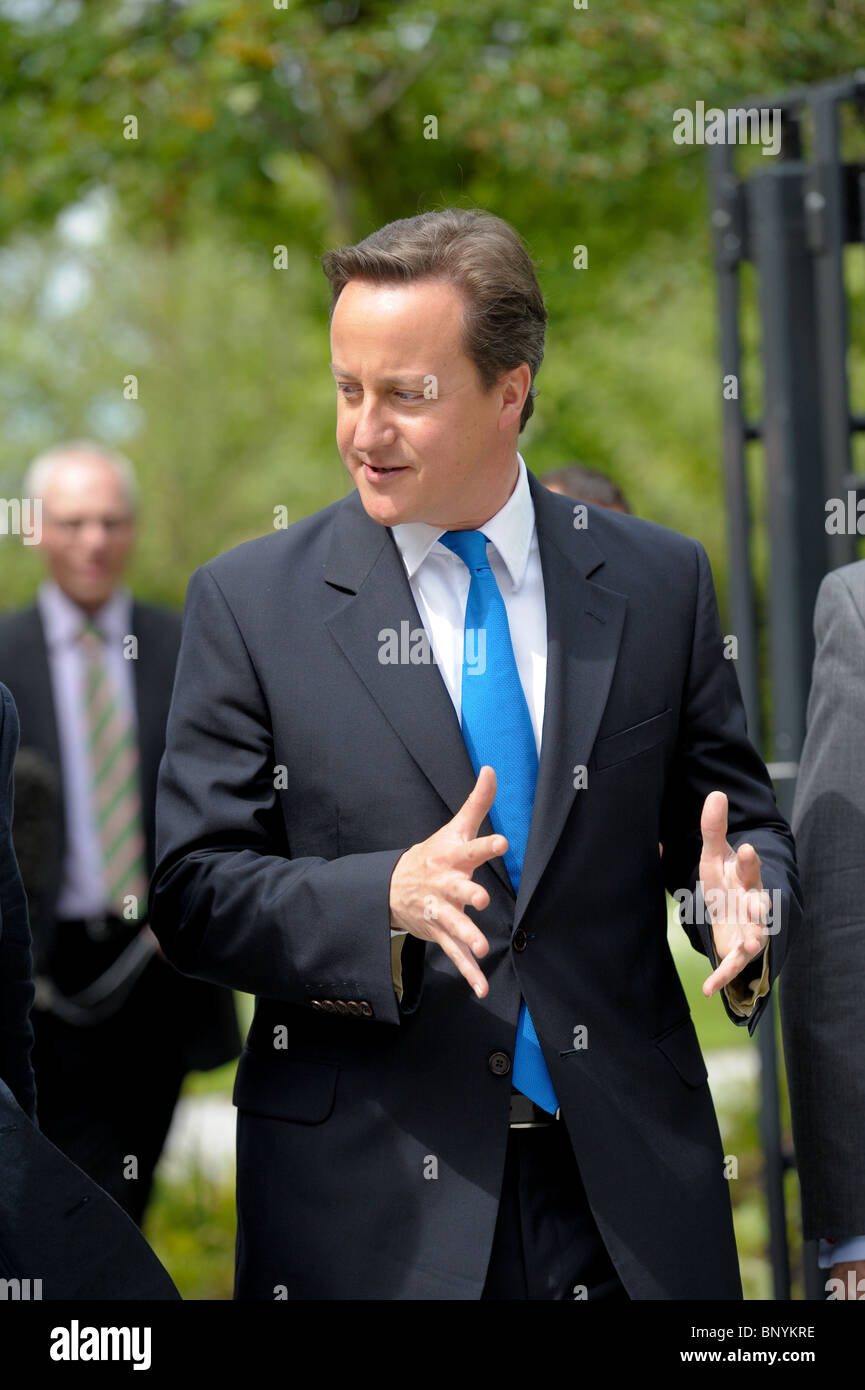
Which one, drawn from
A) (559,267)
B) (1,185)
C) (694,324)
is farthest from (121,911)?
(694,324)

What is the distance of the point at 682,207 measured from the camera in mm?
11312

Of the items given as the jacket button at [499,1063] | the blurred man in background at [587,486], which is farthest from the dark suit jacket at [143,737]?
the jacket button at [499,1063]

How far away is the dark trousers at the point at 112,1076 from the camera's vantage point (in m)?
4.67

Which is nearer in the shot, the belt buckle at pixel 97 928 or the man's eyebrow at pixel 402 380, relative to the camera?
the man's eyebrow at pixel 402 380

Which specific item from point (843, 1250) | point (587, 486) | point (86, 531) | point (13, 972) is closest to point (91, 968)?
point (86, 531)

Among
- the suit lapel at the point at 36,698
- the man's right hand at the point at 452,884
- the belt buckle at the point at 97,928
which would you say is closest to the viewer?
the man's right hand at the point at 452,884

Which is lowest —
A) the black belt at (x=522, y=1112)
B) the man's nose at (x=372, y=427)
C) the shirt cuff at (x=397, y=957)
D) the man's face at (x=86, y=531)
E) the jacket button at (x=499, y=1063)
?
the black belt at (x=522, y=1112)

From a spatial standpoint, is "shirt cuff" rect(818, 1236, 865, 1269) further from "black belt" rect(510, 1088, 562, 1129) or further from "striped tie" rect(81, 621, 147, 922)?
"striped tie" rect(81, 621, 147, 922)

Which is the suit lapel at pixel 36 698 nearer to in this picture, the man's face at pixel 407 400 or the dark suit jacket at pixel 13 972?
the dark suit jacket at pixel 13 972

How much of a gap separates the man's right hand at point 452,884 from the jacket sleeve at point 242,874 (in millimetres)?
54

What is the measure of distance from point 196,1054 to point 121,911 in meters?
0.46

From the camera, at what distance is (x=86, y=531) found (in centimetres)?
494

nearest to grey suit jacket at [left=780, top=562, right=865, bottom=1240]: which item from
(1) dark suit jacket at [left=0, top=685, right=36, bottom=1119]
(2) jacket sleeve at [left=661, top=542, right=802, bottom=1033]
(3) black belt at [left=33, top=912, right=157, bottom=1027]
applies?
(2) jacket sleeve at [left=661, top=542, right=802, bottom=1033]

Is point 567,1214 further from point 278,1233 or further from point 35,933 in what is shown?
point 35,933
